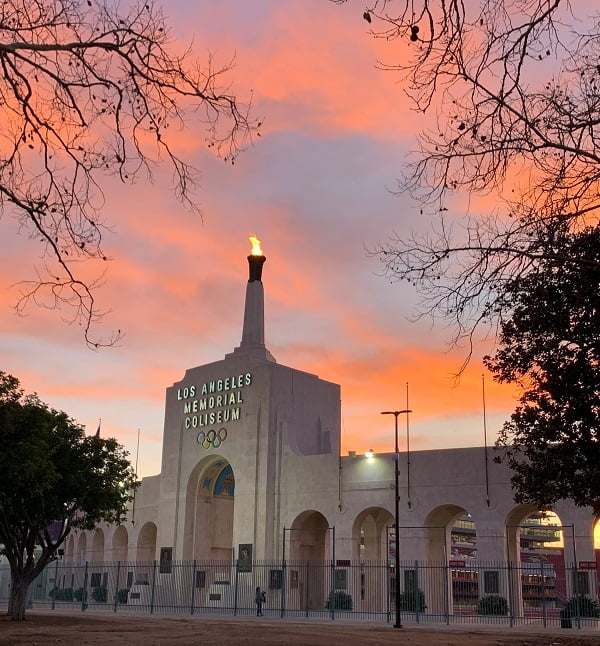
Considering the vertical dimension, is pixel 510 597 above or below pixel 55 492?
below

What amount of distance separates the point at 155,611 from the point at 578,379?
1385 inches

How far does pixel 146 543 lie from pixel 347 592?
20.5 metres

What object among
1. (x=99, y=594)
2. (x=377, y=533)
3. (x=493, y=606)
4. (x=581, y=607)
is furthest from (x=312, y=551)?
(x=581, y=607)

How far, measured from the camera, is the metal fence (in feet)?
116

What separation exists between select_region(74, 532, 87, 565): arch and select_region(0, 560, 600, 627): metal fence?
19.0 ft

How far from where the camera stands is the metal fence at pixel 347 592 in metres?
35.3

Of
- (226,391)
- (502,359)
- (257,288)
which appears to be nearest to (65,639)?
(502,359)

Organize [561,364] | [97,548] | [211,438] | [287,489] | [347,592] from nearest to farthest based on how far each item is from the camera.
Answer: [561,364] < [347,592] < [287,489] < [211,438] < [97,548]

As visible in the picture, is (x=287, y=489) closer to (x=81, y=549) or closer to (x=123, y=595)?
(x=123, y=595)

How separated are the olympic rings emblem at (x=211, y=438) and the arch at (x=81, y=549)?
57.5ft

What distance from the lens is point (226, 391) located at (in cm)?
5225

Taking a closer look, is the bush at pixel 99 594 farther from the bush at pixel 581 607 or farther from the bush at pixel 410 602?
the bush at pixel 581 607

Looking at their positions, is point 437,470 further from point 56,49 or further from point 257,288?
point 56,49

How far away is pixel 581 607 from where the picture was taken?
1345 inches
